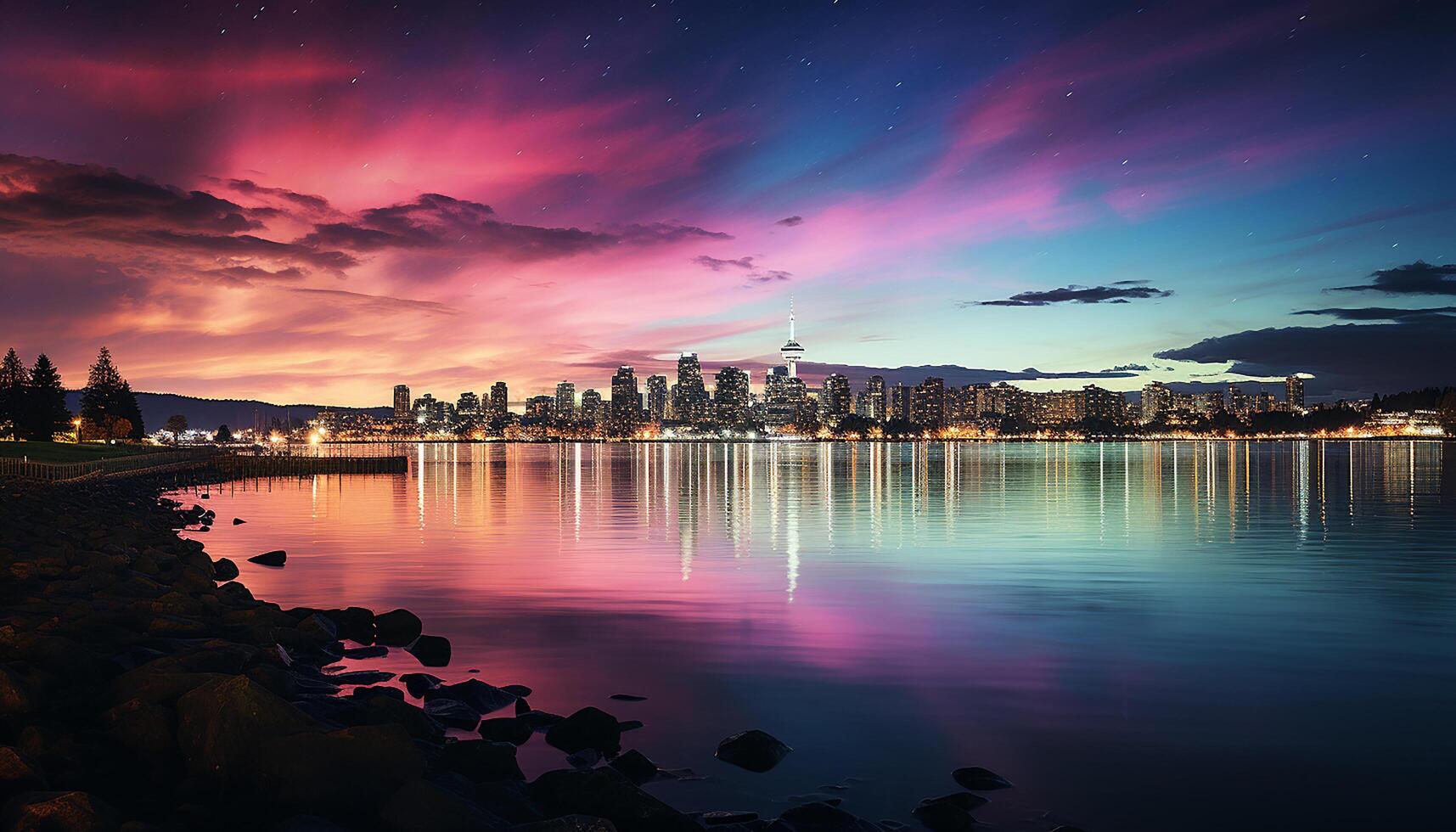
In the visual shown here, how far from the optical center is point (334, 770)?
28.5 ft

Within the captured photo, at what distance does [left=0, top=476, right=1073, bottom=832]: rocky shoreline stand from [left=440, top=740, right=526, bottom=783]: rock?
2 centimetres

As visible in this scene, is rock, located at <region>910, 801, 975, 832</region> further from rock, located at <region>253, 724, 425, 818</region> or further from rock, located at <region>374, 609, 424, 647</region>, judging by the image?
rock, located at <region>374, 609, 424, 647</region>

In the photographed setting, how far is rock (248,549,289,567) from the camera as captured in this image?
3237 cm

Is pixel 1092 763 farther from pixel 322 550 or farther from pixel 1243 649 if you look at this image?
pixel 322 550

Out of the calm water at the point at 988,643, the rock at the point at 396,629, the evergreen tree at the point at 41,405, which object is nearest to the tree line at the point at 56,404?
the evergreen tree at the point at 41,405

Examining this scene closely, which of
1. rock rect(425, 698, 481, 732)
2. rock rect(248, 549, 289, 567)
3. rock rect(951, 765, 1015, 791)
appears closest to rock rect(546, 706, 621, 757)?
rock rect(425, 698, 481, 732)

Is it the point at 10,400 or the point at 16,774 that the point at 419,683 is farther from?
the point at 10,400

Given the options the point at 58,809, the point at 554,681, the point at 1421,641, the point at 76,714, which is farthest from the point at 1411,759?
the point at 76,714

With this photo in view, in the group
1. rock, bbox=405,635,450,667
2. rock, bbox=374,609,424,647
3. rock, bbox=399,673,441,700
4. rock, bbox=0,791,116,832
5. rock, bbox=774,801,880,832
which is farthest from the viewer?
rock, bbox=374,609,424,647

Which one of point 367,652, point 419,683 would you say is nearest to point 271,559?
point 367,652

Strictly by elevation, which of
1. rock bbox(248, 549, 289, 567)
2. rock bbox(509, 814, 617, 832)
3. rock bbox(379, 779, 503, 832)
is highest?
rock bbox(509, 814, 617, 832)

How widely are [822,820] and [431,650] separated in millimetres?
10509

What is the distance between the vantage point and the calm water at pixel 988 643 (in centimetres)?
1163

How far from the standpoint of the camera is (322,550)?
36094 mm
